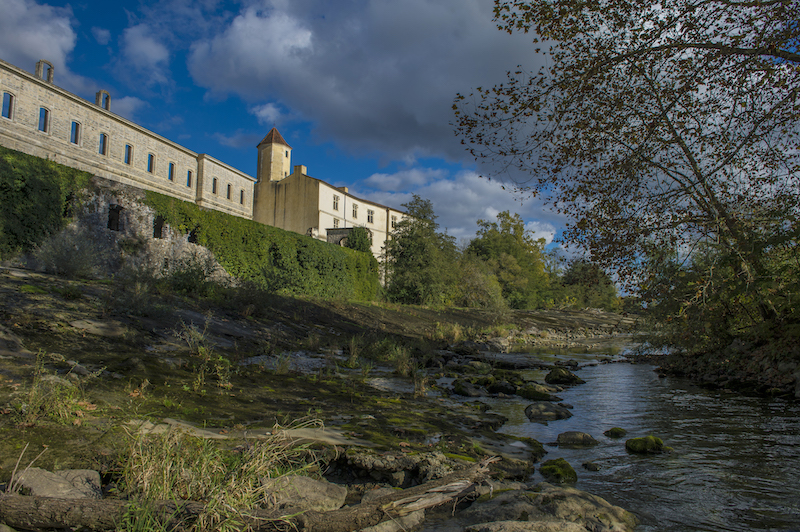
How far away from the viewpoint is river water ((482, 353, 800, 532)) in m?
4.29

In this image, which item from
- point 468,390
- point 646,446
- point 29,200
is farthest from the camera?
point 29,200

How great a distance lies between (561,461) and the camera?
539cm

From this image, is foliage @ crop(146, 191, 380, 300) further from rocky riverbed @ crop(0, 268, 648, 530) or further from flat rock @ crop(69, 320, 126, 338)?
flat rock @ crop(69, 320, 126, 338)

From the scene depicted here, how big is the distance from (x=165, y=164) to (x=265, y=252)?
24166 mm

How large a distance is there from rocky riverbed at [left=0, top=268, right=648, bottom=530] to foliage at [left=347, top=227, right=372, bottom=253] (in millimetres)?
28491

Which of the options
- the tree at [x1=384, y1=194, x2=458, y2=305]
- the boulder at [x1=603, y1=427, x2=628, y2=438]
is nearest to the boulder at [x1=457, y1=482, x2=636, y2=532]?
the boulder at [x1=603, y1=427, x2=628, y2=438]

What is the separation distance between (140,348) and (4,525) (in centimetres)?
551

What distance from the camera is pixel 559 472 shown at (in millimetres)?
5152

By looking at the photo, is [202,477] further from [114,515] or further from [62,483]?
[62,483]

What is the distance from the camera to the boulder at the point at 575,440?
6608 millimetres

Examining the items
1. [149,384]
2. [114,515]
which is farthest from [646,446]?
[149,384]

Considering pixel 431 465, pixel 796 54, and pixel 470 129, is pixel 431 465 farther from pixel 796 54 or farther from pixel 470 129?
pixel 796 54

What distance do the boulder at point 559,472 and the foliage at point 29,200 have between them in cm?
1643

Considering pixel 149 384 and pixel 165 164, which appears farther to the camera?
pixel 165 164
